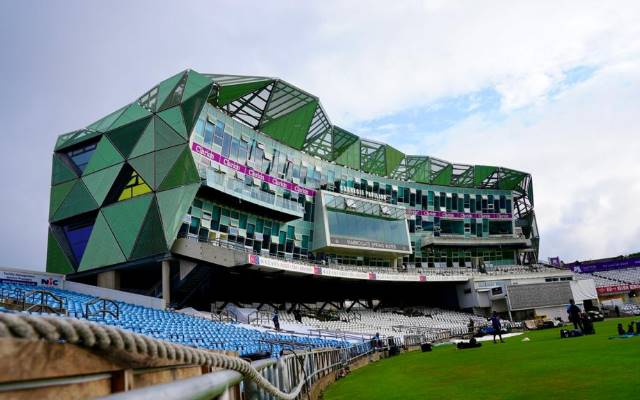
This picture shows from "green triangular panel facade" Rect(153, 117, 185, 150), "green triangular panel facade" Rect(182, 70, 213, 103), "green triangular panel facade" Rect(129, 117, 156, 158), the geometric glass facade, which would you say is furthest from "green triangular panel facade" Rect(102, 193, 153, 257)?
"green triangular panel facade" Rect(182, 70, 213, 103)

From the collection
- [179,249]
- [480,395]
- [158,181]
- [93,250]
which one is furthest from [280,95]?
[480,395]

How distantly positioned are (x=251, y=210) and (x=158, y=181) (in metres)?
9.77

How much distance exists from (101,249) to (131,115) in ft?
35.1

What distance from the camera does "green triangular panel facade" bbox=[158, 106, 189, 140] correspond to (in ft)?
118

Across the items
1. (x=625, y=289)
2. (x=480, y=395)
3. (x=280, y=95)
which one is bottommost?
(x=480, y=395)

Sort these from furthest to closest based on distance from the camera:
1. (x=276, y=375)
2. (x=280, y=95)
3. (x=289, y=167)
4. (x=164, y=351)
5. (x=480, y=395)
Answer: (x=289, y=167)
(x=280, y=95)
(x=480, y=395)
(x=276, y=375)
(x=164, y=351)

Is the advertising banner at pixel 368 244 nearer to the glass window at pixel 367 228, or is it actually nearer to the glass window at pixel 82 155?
the glass window at pixel 367 228

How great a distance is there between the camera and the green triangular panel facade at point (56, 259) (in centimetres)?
3997

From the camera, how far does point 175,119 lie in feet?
120

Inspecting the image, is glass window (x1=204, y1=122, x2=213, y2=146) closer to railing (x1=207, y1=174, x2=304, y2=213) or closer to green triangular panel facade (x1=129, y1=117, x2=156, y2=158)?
railing (x1=207, y1=174, x2=304, y2=213)

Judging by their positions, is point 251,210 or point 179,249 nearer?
point 179,249

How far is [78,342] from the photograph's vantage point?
1.54 meters

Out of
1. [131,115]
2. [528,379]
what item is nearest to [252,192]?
[131,115]

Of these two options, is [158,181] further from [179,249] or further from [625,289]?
[625,289]
